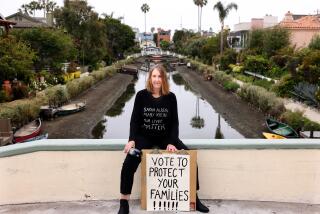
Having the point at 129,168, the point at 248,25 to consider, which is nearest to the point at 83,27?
the point at 248,25

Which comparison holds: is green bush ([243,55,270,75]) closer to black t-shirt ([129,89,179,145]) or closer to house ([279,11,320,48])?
house ([279,11,320,48])

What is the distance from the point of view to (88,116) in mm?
26484

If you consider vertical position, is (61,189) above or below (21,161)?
below

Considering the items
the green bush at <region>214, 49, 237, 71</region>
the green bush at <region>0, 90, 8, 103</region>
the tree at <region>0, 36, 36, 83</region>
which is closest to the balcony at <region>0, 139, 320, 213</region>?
the tree at <region>0, 36, 36, 83</region>

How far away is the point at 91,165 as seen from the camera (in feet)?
14.8

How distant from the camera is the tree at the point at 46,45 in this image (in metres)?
32.2

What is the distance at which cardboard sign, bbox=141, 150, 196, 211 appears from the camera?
435cm

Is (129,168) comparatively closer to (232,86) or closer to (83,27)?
(232,86)

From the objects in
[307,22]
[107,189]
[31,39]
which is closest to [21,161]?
[107,189]

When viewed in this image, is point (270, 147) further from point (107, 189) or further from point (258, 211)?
point (107, 189)

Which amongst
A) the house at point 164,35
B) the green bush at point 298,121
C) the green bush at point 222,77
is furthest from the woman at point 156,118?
the house at point 164,35

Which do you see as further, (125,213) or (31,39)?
(31,39)

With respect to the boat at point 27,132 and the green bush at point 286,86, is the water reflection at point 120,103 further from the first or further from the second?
the green bush at point 286,86

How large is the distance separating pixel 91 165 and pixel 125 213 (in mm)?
675
